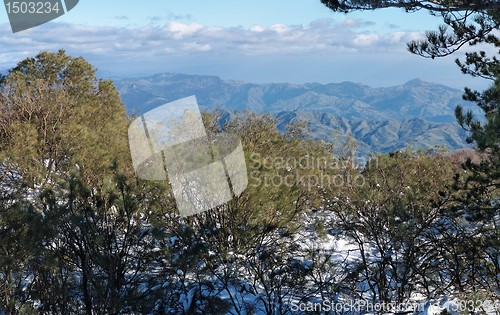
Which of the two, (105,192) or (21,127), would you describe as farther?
(21,127)

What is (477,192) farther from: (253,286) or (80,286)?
(80,286)

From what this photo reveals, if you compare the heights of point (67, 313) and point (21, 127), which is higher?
point (21, 127)

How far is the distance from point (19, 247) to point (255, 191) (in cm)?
455

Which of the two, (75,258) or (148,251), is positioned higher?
(75,258)

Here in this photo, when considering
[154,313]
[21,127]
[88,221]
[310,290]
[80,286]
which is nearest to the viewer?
[88,221]

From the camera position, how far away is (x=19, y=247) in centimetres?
605

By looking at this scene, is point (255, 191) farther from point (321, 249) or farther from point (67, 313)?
point (67, 313)

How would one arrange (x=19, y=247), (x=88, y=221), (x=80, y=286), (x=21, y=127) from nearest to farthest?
(x=19, y=247), (x=88, y=221), (x=80, y=286), (x=21, y=127)

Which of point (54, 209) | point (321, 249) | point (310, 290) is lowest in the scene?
point (310, 290)

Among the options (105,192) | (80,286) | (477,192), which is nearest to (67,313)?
(80,286)

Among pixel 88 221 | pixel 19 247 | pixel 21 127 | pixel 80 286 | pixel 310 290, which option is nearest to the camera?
pixel 19 247

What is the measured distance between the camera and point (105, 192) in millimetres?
6984

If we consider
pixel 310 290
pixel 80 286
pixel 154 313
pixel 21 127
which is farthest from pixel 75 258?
pixel 21 127

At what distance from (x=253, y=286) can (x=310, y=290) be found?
123cm
